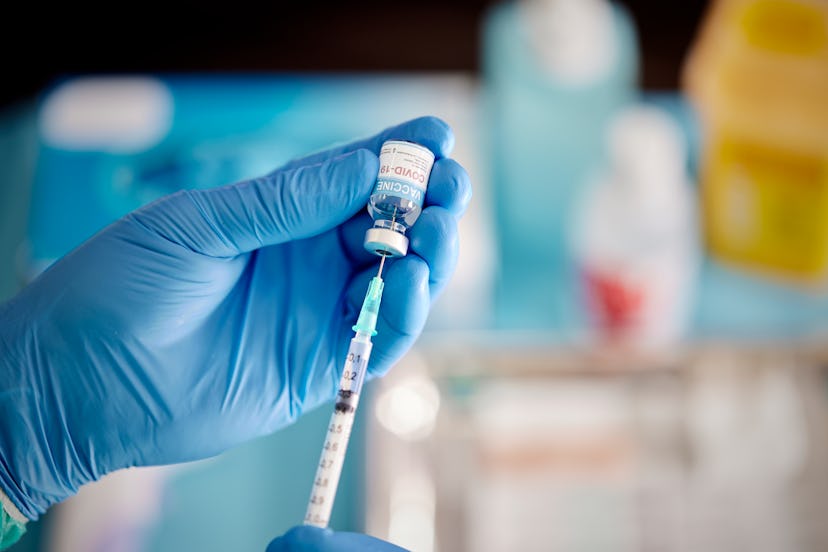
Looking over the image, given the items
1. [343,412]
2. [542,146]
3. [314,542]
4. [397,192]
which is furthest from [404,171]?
[542,146]

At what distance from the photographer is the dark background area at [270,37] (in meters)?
2.11

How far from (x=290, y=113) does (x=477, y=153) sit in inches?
15.4

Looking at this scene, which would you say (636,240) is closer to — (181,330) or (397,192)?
(397,192)

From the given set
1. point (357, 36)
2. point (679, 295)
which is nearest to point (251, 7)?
point (357, 36)

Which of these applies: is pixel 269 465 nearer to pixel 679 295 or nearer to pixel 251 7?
pixel 679 295

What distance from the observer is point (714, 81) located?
1438mm

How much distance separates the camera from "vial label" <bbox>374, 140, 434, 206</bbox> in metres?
0.79

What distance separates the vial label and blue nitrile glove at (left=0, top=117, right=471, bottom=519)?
2 cm

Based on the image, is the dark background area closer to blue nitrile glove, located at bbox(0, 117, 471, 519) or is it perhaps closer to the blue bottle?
the blue bottle

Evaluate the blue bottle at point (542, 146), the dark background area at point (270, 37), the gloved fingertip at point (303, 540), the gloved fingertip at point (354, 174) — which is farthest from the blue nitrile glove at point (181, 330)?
the dark background area at point (270, 37)

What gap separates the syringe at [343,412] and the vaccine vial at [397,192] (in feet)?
0.15

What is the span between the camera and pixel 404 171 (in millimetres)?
788

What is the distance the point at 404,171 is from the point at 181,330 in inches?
11.8

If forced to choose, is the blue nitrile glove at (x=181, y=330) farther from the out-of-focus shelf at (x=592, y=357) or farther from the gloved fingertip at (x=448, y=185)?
the out-of-focus shelf at (x=592, y=357)
